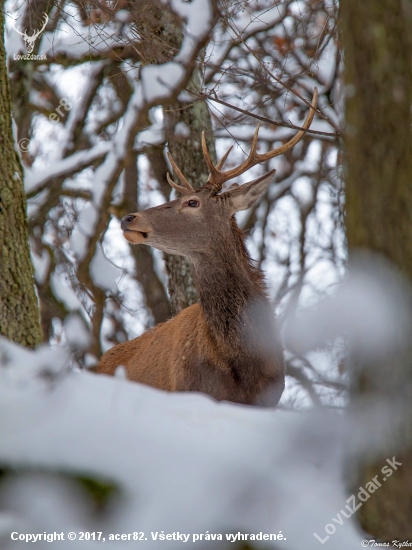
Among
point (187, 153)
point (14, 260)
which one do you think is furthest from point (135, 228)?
point (14, 260)

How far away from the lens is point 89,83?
8.16m

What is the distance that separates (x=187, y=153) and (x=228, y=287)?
2052 millimetres

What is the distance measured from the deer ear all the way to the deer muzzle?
754 millimetres

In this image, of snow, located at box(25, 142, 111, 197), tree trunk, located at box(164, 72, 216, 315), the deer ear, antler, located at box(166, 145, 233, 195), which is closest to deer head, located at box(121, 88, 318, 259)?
the deer ear

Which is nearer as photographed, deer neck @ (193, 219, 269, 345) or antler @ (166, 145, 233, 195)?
deer neck @ (193, 219, 269, 345)

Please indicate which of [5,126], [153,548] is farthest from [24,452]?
[5,126]

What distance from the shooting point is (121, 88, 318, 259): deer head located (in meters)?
5.74

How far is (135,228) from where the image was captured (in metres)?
5.70

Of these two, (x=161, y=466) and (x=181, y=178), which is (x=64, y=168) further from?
(x=161, y=466)

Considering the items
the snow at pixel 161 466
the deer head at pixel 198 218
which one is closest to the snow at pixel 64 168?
the deer head at pixel 198 218

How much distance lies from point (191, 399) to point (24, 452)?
0.72 metres

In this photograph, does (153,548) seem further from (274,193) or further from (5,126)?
(274,193)

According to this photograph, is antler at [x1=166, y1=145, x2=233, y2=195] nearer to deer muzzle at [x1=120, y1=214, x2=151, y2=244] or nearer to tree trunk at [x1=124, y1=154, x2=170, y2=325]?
deer muzzle at [x1=120, y1=214, x2=151, y2=244]

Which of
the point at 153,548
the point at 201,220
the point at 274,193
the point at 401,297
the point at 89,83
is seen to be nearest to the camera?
the point at 153,548
